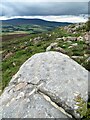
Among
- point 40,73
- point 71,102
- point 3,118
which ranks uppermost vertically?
point 40,73

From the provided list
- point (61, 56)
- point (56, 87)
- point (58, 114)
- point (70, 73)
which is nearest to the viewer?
point (58, 114)

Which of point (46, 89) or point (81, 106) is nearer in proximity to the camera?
point (81, 106)

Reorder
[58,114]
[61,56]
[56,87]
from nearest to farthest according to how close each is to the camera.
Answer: [58,114], [56,87], [61,56]

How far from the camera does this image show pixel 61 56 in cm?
1430

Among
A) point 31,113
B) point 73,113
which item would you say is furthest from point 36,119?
point 73,113

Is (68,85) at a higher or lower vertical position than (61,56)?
lower

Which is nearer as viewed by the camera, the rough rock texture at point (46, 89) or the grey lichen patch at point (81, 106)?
the grey lichen patch at point (81, 106)

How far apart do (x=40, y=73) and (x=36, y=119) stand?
2500 millimetres

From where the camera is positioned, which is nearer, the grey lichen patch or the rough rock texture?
the grey lichen patch

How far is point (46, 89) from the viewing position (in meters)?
12.2

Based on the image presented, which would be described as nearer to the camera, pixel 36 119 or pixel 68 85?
pixel 36 119

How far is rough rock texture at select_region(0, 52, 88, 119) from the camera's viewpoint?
1145cm

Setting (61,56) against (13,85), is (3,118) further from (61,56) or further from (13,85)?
(61,56)

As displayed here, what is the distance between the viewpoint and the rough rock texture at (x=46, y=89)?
11.5 meters
